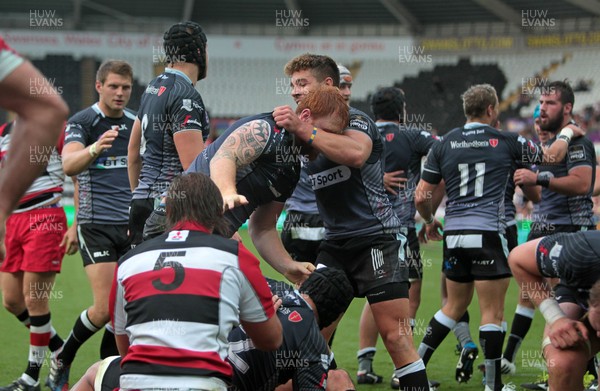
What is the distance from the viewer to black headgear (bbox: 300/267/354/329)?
13.7 ft

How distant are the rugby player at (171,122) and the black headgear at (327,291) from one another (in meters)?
1.23

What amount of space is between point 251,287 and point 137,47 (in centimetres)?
2736

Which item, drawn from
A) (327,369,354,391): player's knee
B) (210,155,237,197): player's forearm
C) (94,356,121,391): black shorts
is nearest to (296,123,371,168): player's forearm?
(210,155,237,197): player's forearm

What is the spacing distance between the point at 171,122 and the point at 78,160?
1287 millimetres

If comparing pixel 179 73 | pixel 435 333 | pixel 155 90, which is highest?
pixel 179 73

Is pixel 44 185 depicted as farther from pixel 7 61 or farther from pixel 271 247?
pixel 7 61

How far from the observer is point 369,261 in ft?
16.4

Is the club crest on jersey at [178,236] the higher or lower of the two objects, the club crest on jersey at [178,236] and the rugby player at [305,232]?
the higher

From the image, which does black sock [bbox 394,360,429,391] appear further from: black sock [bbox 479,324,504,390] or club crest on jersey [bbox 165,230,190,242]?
club crest on jersey [bbox 165,230,190,242]

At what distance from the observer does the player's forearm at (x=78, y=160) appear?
5992mm

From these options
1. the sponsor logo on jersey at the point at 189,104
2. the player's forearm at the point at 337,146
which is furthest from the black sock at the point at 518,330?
the sponsor logo on jersey at the point at 189,104

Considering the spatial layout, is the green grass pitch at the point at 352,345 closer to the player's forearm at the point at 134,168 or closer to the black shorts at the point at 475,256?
the black shorts at the point at 475,256

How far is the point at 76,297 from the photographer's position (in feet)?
36.0

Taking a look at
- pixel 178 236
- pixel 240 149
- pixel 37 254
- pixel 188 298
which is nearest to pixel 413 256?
pixel 37 254
